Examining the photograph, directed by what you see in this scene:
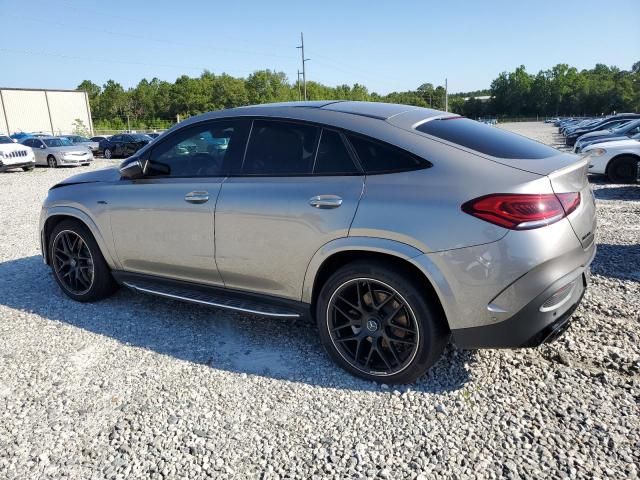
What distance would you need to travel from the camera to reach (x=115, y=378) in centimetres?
318

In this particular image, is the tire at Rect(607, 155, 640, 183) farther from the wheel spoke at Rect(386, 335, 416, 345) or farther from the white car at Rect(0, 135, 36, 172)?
the white car at Rect(0, 135, 36, 172)

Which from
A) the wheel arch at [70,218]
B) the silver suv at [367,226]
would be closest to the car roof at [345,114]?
the silver suv at [367,226]

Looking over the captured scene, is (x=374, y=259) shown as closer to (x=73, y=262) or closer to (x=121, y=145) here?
(x=73, y=262)

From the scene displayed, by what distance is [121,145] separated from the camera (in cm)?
2839

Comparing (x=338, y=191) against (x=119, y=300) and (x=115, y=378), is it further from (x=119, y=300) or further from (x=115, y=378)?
(x=119, y=300)

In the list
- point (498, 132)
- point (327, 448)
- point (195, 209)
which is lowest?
point (327, 448)

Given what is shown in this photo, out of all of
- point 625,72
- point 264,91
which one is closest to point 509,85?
point 625,72

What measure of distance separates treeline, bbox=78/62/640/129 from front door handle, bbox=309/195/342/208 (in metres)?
76.3

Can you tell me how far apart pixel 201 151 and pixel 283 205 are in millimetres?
1031

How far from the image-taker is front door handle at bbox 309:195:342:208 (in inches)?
114

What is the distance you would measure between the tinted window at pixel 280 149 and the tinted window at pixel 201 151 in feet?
0.37

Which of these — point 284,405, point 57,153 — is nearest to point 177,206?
point 284,405

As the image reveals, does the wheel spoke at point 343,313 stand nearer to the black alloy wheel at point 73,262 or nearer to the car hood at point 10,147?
the black alloy wheel at point 73,262

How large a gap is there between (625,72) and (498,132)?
16917cm
